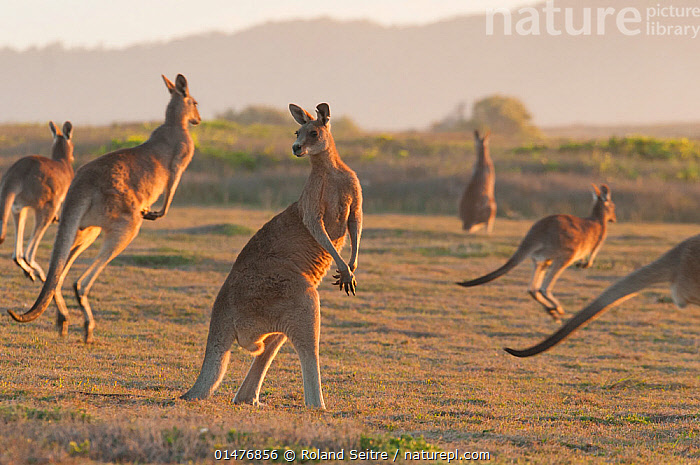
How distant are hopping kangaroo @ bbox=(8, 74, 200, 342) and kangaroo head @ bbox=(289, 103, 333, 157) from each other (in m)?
2.59

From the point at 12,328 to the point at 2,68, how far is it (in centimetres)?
20265

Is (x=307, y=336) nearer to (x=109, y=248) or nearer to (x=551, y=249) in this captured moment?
(x=109, y=248)

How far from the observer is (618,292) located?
5.55 meters

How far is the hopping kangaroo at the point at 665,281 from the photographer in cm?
549

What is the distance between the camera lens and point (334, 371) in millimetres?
7586

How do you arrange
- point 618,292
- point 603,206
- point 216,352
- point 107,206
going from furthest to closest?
point 603,206 → point 107,206 → point 618,292 → point 216,352

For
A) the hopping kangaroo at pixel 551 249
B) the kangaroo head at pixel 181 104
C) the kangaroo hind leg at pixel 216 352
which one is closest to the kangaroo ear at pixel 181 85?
the kangaroo head at pixel 181 104

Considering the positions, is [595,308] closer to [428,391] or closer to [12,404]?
[428,391]

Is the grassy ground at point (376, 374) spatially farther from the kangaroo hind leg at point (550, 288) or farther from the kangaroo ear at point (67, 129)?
the kangaroo ear at point (67, 129)

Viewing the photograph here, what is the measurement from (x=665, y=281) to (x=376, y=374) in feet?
9.72

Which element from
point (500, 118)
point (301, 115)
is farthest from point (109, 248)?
point (500, 118)

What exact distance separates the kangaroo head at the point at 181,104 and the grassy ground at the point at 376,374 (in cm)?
238

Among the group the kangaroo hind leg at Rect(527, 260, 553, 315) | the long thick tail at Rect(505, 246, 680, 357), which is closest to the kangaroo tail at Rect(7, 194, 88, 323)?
the long thick tail at Rect(505, 246, 680, 357)

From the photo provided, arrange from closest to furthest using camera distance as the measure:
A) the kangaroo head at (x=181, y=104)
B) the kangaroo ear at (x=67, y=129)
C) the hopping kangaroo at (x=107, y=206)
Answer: the hopping kangaroo at (x=107, y=206) < the kangaroo head at (x=181, y=104) < the kangaroo ear at (x=67, y=129)
